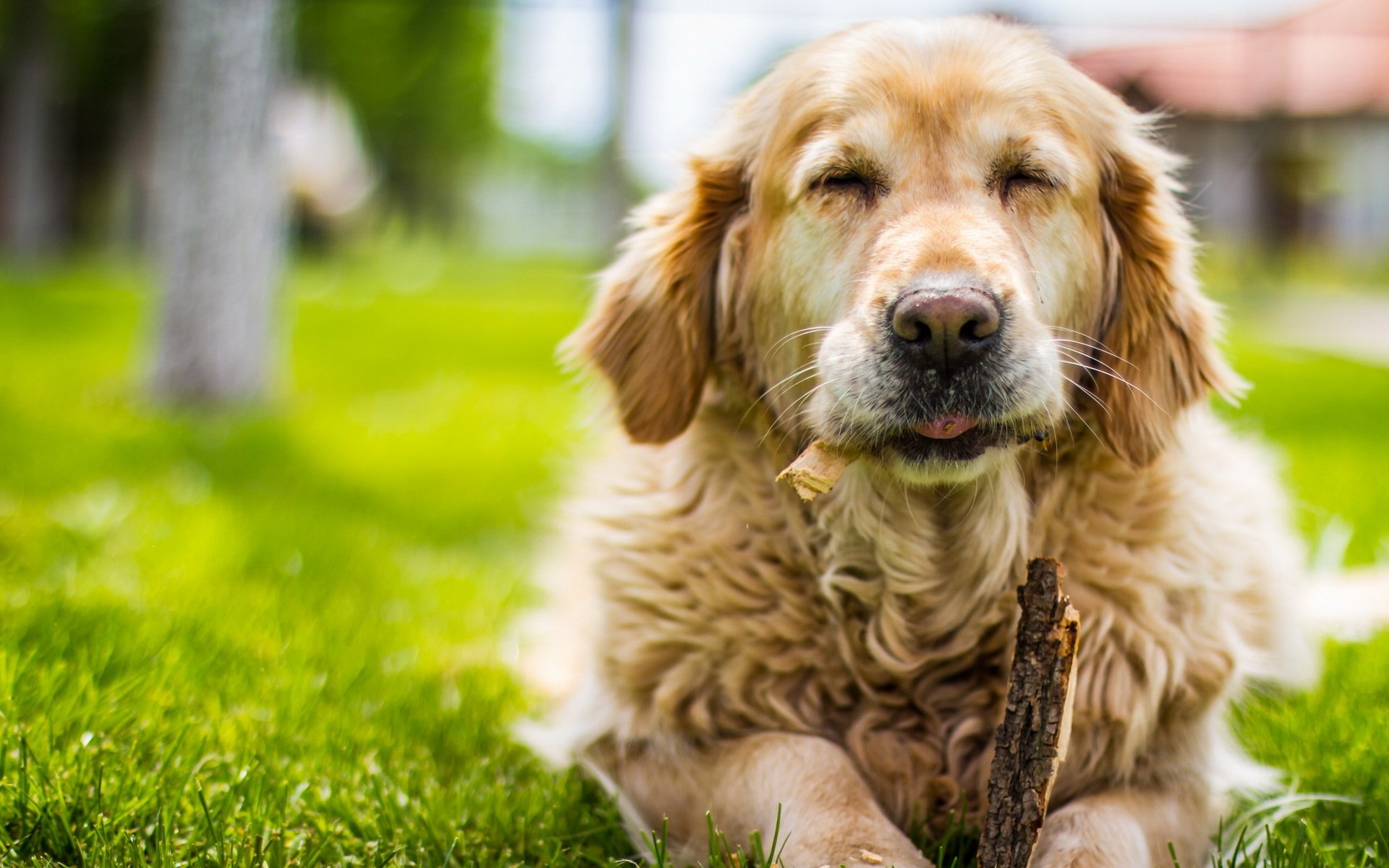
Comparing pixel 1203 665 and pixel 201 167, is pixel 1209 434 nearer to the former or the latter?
pixel 1203 665

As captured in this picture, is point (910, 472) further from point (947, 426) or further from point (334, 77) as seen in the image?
point (334, 77)

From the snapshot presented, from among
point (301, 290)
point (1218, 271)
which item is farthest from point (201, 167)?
point (1218, 271)

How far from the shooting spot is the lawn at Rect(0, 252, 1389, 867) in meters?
2.06

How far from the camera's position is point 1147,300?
2.56 m

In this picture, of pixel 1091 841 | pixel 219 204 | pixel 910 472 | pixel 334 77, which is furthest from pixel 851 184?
pixel 334 77

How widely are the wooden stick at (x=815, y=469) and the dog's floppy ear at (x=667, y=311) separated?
44 centimetres

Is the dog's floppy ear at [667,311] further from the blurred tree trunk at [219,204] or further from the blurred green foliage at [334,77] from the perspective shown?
the blurred green foliage at [334,77]

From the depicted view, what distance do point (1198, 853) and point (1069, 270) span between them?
113cm

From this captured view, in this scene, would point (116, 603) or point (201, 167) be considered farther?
point (201, 167)

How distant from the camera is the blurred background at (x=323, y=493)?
217cm

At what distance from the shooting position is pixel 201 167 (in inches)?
242

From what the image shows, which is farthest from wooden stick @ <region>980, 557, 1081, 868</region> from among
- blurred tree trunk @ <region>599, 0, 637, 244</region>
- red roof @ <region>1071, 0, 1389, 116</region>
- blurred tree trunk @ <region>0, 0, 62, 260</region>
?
blurred tree trunk @ <region>0, 0, 62, 260</region>

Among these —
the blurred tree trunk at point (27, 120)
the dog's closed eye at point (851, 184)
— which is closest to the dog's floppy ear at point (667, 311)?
the dog's closed eye at point (851, 184)

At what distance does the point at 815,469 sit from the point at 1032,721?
0.60m
